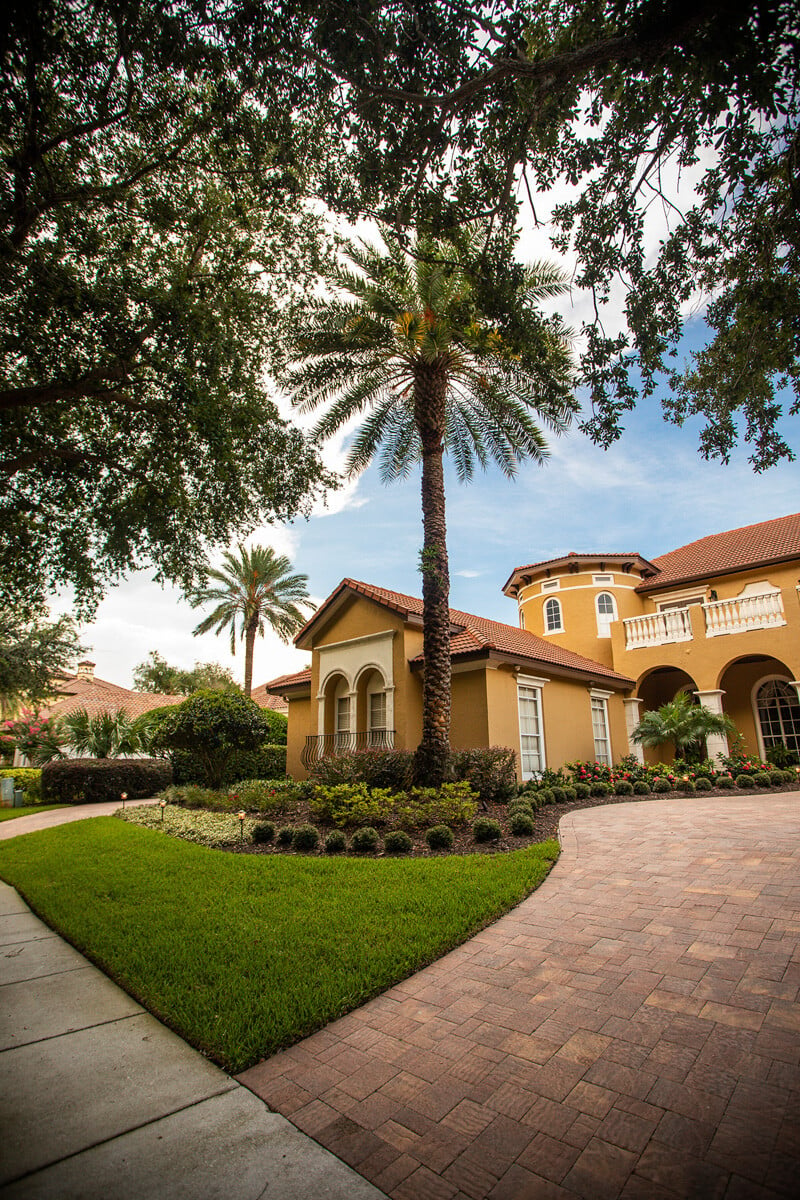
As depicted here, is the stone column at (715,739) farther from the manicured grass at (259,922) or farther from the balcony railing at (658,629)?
the manicured grass at (259,922)

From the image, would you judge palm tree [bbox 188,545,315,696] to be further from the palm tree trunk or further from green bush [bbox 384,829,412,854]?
green bush [bbox 384,829,412,854]

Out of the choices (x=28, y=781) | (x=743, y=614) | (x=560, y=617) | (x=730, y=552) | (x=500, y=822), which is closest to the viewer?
(x=500, y=822)

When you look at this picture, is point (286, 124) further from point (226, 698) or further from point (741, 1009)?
point (226, 698)

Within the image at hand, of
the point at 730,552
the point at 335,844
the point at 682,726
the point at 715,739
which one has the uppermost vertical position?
the point at 730,552

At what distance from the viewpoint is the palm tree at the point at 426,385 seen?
1210 centimetres

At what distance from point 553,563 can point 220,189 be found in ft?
61.7

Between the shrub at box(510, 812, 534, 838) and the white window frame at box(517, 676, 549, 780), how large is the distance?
5690 mm

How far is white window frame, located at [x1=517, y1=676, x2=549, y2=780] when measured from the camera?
14883 mm

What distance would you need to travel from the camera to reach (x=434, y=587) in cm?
1245

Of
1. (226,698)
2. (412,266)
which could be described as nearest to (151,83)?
(412,266)

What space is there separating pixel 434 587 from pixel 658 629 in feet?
39.5

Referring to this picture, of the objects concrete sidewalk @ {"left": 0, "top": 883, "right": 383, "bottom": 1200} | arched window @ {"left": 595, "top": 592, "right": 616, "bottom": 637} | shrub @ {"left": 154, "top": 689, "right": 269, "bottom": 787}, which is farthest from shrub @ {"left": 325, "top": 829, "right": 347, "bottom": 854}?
arched window @ {"left": 595, "top": 592, "right": 616, "bottom": 637}

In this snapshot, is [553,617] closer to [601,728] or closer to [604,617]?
[604,617]

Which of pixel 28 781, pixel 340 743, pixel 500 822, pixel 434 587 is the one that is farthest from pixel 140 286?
pixel 28 781
